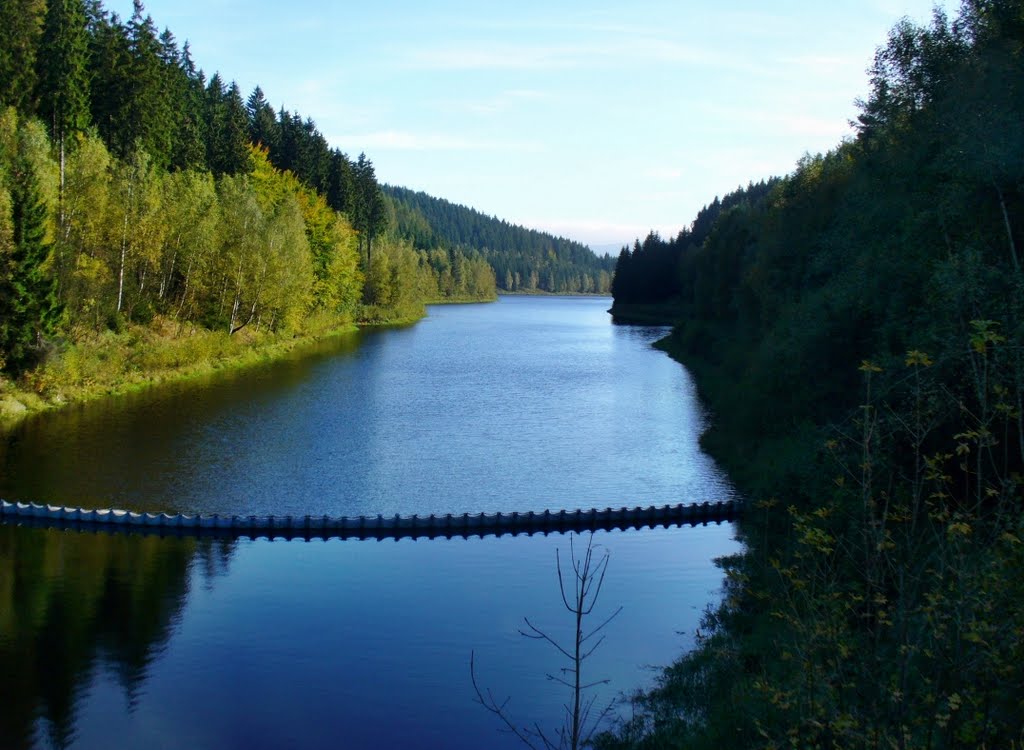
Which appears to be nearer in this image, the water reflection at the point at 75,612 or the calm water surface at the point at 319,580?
the water reflection at the point at 75,612

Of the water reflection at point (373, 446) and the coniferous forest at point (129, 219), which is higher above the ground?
the coniferous forest at point (129, 219)

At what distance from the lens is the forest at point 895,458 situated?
757 cm

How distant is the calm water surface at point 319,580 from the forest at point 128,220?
6038 millimetres

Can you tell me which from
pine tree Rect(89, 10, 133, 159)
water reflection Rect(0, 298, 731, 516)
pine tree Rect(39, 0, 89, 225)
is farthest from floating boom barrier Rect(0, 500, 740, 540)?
pine tree Rect(89, 10, 133, 159)

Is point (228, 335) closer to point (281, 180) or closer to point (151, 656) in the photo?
point (281, 180)

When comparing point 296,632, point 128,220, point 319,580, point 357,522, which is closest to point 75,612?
point 296,632

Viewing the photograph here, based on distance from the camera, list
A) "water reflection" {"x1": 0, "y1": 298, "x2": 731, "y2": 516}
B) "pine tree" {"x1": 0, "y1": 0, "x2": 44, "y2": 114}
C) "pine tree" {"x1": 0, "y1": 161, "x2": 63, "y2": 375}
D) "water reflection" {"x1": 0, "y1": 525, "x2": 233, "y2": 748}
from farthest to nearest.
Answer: "pine tree" {"x1": 0, "y1": 0, "x2": 44, "y2": 114} → "pine tree" {"x1": 0, "y1": 161, "x2": 63, "y2": 375} → "water reflection" {"x1": 0, "y1": 298, "x2": 731, "y2": 516} → "water reflection" {"x1": 0, "y1": 525, "x2": 233, "y2": 748}

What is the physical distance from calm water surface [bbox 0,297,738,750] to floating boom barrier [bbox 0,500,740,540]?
17.5 inches

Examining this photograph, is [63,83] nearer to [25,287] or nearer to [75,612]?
[25,287]

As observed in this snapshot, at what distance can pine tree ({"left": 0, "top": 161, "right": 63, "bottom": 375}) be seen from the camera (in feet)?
130

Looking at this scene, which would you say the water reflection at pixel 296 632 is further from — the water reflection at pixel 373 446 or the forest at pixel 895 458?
the water reflection at pixel 373 446

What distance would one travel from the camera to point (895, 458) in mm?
18688

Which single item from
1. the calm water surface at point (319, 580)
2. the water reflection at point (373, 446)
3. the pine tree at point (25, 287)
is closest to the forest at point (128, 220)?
the pine tree at point (25, 287)

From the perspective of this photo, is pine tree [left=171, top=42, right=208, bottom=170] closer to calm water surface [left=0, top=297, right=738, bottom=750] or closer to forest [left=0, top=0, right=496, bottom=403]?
forest [left=0, top=0, right=496, bottom=403]
